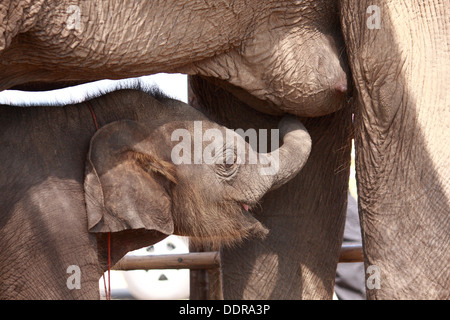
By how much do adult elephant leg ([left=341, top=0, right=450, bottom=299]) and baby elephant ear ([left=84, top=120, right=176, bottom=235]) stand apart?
55cm

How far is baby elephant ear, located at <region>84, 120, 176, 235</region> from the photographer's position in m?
2.34

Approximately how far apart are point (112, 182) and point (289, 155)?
475 millimetres

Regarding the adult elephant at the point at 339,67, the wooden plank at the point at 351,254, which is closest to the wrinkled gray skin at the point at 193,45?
the adult elephant at the point at 339,67

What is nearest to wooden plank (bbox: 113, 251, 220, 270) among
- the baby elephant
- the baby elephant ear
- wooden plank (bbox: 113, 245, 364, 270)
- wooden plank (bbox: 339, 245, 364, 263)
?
wooden plank (bbox: 113, 245, 364, 270)

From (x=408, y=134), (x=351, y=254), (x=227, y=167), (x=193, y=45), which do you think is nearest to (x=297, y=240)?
(x=351, y=254)

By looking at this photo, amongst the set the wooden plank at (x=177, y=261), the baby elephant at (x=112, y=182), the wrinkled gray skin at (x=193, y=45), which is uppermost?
the wrinkled gray skin at (x=193, y=45)

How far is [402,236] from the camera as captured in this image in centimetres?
234

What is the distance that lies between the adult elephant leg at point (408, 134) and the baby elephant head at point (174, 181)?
283mm

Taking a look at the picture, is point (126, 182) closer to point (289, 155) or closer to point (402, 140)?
point (289, 155)

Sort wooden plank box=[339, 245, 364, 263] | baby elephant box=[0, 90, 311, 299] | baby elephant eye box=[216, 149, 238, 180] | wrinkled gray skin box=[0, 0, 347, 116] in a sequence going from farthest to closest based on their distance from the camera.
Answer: wooden plank box=[339, 245, 364, 263], baby elephant eye box=[216, 149, 238, 180], baby elephant box=[0, 90, 311, 299], wrinkled gray skin box=[0, 0, 347, 116]

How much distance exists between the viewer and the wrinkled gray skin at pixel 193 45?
210 centimetres

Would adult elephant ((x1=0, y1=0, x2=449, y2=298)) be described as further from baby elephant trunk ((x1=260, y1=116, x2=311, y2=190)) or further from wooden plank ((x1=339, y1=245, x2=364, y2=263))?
wooden plank ((x1=339, y1=245, x2=364, y2=263))

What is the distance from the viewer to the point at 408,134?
92.6 inches

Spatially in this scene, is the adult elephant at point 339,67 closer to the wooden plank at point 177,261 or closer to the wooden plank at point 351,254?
the wooden plank at point 351,254
